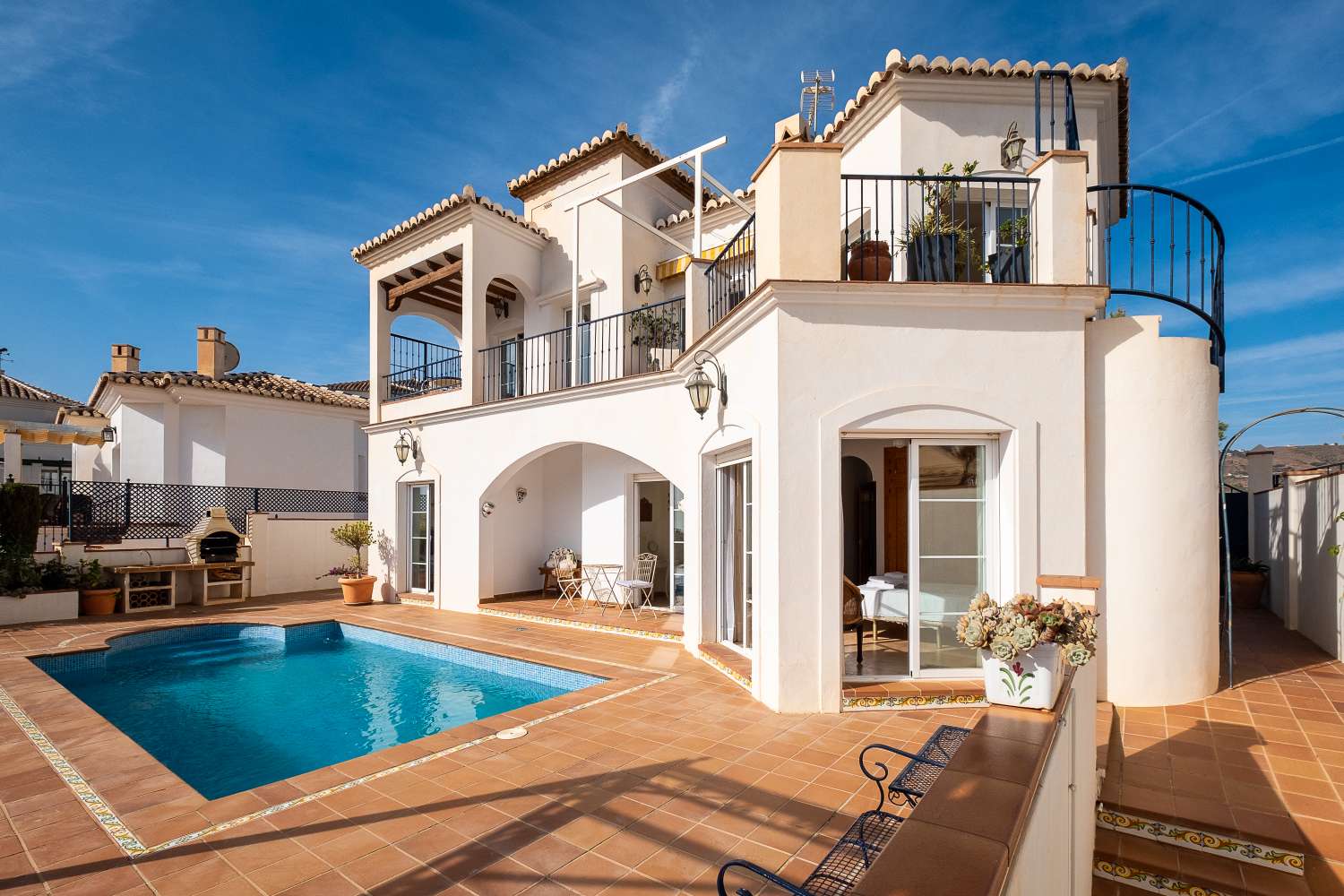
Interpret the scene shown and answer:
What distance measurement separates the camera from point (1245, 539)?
1367 centimetres

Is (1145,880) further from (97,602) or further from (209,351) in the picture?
(209,351)

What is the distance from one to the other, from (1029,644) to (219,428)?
2076 centimetres

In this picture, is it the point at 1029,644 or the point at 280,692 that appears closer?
the point at 1029,644

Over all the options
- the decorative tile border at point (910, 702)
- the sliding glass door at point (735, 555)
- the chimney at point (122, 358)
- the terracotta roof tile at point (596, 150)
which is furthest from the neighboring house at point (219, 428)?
the decorative tile border at point (910, 702)

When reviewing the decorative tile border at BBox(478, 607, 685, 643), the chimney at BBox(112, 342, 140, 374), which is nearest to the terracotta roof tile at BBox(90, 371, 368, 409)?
the chimney at BBox(112, 342, 140, 374)

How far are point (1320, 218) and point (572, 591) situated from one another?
18726 millimetres

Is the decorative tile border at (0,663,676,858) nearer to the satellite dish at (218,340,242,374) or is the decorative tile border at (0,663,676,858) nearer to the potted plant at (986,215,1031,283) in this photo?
the potted plant at (986,215,1031,283)

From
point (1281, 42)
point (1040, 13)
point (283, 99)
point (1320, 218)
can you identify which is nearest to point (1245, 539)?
point (1320, 218)

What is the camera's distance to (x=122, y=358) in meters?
21.4

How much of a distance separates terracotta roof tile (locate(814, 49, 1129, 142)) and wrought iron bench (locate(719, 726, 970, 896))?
322 inches

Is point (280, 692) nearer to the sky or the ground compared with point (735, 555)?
nearer to the ground

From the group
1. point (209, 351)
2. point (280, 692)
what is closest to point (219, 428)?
point (209, 351)

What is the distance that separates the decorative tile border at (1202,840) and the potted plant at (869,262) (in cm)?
506

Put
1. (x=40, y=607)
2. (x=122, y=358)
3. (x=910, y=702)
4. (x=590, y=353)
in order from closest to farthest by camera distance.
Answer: (x=910, y=702)
(x=40, y=607)
(x=590, y=353)
(x=122, y=358)
